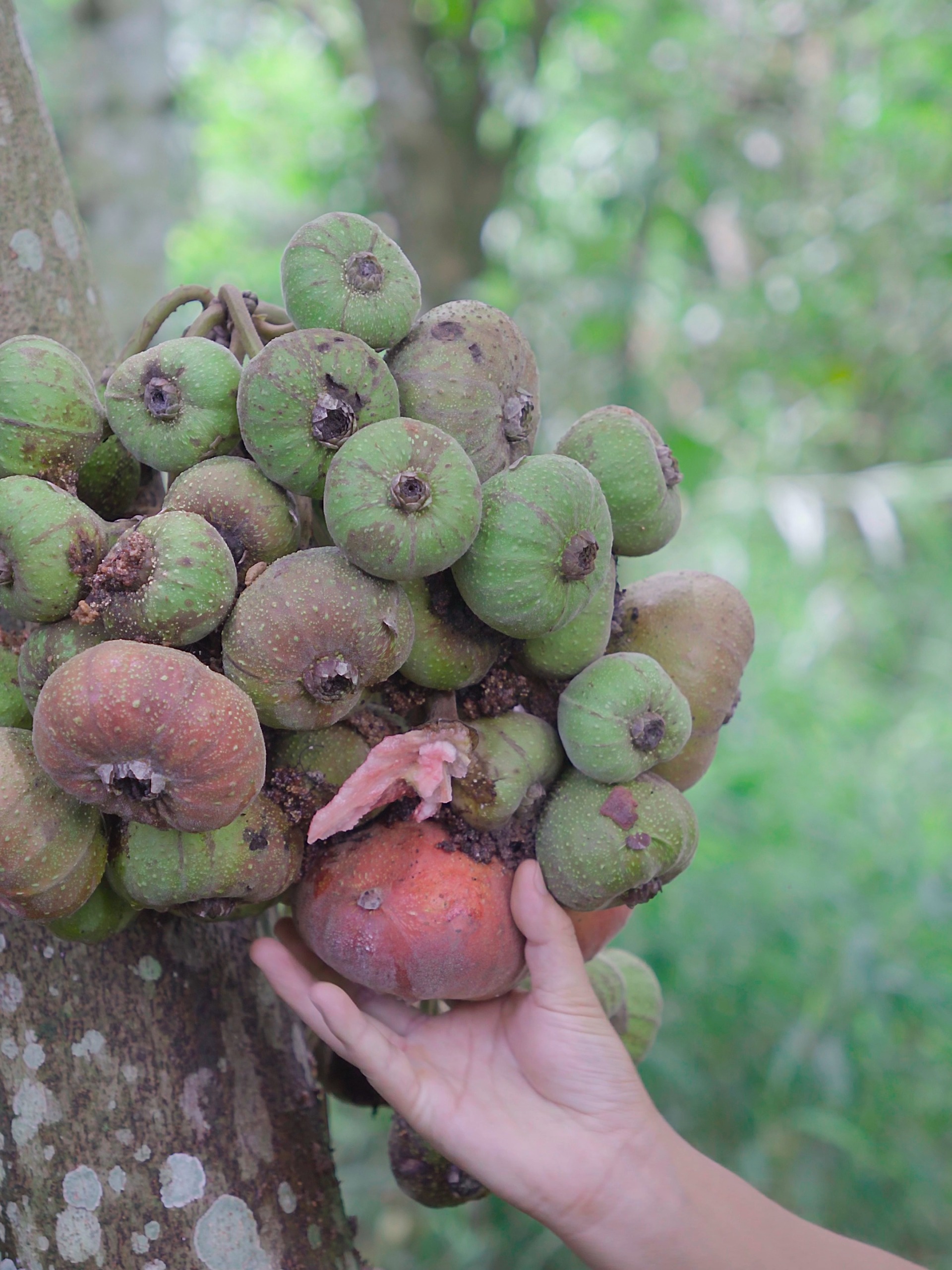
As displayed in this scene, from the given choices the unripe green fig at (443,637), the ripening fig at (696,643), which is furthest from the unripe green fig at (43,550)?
the ripening fig at (696,643)

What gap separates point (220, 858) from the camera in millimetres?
1635

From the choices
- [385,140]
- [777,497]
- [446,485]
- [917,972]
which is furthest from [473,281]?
[446,485]

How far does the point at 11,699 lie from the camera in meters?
1.70

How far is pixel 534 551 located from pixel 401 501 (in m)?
0.26

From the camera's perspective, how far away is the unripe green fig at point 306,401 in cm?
159

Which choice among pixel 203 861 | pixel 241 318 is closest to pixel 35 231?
pixel 241 318

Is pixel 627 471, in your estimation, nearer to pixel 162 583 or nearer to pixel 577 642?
pixel 577 642

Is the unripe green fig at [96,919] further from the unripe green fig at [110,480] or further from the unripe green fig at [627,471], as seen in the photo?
the unripe green fig at [627,471]

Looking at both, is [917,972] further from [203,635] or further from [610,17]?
[610,17]

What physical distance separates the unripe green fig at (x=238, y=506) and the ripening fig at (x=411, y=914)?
24.1 inches

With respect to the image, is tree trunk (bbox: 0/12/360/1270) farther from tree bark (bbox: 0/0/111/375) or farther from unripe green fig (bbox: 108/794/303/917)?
unripe green fig (bbox: 108/794/303/917)

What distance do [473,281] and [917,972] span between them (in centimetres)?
507

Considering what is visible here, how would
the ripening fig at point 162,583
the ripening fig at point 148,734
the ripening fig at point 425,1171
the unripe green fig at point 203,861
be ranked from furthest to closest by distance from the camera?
1. the ripening fig at point 425,1171
2. the unripe green fig at point 203,861
3. the ripening fig at point 162,583
4. the ripening fig at point 148,734

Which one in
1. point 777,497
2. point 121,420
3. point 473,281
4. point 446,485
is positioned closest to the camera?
point 446,485
